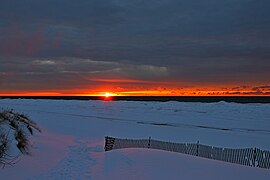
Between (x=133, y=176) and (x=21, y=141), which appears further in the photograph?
(x=21, y=141)

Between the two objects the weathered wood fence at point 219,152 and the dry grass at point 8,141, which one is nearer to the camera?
the dry grass at point 8,141

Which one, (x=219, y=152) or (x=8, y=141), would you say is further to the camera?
(x=219, y=152)

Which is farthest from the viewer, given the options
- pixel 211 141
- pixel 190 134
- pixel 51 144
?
pixel 190 134

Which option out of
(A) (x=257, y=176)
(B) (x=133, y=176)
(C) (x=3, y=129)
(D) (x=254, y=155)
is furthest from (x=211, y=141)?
(C) (x=3, y=129)

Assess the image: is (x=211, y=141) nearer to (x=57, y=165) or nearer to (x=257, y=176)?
(x=257, y=176)

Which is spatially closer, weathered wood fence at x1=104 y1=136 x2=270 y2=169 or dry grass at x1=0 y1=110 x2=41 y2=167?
dry grass at x1=0 y1=110 x2=41 y2=167

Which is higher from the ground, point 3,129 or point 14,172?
point 3,129

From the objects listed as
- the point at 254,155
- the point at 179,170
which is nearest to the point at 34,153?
the point at 179,170

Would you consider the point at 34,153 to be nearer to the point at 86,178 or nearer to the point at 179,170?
the point at 86,178

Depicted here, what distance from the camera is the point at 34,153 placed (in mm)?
14539

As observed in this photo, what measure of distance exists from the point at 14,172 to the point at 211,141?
17.5 meters

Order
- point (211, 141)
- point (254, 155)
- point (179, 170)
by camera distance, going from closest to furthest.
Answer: point (179, 170) → point (254, 155) → point (211, 141)

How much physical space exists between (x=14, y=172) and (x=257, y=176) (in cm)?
923

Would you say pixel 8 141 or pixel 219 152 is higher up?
pixel 8 141
